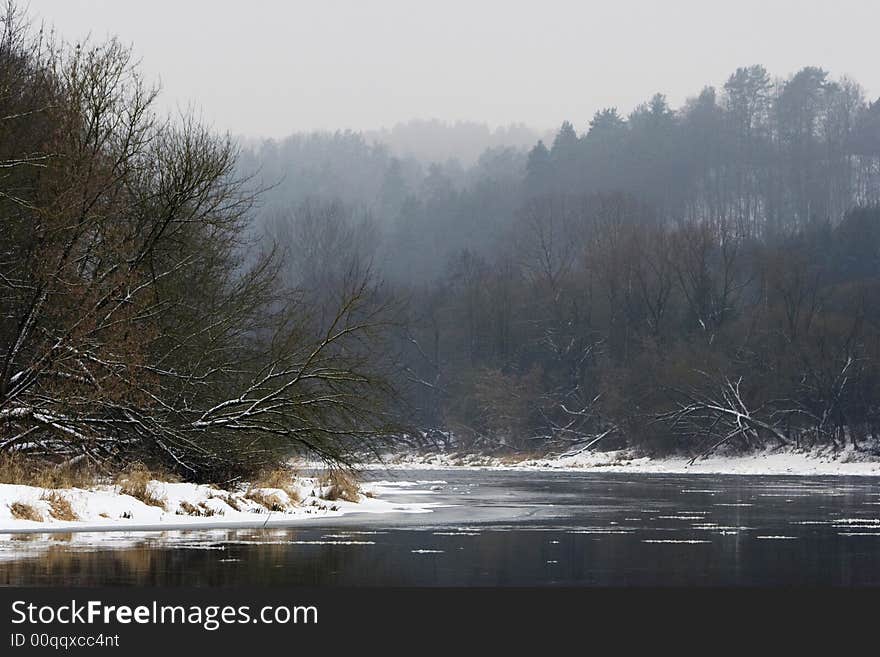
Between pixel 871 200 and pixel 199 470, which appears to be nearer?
pixel 199 470

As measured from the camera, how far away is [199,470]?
26.6 metres

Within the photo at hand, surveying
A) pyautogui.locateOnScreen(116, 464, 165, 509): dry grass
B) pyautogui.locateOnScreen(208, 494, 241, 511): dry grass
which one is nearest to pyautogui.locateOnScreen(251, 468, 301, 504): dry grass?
pyautogui.locateOnScreen(208, 494, 241, 511): dry grass

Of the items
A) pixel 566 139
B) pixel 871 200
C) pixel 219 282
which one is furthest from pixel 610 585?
pixel 566 139

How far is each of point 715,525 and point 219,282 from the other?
513 inches

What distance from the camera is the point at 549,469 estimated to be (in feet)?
230

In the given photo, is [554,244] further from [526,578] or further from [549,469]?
[526,578]

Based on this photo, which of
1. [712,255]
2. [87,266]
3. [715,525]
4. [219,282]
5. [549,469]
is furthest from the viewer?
[712,255]

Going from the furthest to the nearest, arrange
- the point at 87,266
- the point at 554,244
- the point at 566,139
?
the point at 566,139
the point at 554,244
the point at 87,266

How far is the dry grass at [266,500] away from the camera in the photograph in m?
25.0

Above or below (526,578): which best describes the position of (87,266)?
above

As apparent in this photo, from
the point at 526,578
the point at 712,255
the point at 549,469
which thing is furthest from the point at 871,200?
the point at 526,578

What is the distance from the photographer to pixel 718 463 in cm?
6519

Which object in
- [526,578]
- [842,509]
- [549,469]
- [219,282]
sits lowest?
[549,469]

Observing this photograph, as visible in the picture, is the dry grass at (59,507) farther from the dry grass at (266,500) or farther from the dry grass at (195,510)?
the dry grass at (266,500)
